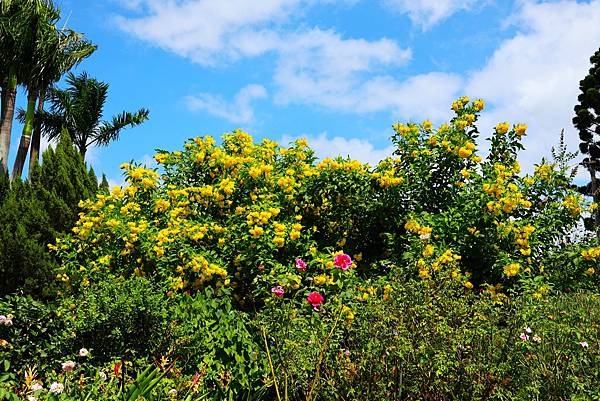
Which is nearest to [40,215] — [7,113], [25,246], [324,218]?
[25,246]

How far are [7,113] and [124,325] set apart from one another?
44.3ft

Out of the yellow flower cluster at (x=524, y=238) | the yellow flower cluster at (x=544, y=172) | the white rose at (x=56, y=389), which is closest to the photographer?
the white rose at (x=56, y=389)

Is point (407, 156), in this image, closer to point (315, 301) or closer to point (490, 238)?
point (490, 238)

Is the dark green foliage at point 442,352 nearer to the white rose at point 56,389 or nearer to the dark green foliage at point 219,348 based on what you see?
the dark green foliage at point 219,348

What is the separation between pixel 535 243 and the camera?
17.8ft

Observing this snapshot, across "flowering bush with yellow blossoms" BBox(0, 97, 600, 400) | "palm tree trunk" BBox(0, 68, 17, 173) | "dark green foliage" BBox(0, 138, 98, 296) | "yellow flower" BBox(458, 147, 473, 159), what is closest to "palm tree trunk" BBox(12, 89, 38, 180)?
"palm tree trunk" BBox(0, 68, 17, 173)

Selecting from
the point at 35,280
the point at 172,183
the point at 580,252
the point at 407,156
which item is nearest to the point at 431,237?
the point at 407,156

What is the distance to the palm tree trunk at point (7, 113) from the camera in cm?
1571

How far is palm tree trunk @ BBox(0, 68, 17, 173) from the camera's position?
619 inches

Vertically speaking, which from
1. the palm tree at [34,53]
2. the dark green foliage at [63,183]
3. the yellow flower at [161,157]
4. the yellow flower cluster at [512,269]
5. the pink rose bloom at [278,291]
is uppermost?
the palm tree at [34,53]

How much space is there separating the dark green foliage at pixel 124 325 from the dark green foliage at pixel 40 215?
3.60m

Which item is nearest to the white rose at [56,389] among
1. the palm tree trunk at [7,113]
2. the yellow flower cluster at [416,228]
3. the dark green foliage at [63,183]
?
the yellow flower cluster at [416,228]

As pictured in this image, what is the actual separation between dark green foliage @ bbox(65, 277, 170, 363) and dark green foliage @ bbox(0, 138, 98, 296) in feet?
11.8

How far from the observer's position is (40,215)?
880 cm
